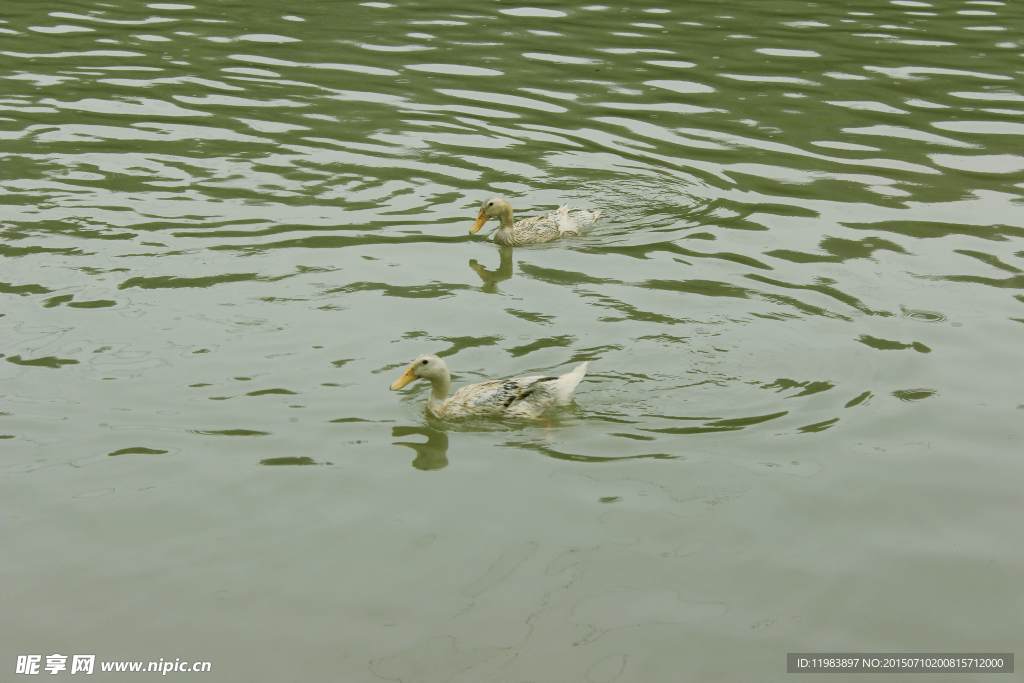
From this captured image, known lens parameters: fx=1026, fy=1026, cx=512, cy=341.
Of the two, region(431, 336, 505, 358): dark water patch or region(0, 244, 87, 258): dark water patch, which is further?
region(0, 244, 87, 258): dark water patch

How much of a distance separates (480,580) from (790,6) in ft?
56.4

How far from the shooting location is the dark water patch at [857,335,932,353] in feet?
28.8

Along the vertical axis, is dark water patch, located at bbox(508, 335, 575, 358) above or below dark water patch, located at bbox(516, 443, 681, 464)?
above

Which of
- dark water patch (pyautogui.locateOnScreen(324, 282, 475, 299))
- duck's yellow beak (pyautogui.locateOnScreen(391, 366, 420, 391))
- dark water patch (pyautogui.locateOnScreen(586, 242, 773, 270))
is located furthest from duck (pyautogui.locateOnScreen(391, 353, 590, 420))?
dark water patch (pyautogui.locateOnScreen(586, 242, 773, 270))

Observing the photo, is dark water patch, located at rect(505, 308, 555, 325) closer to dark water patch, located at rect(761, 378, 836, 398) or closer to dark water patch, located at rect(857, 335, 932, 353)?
dark water patch, located at rect(761, 378, 836, 398)

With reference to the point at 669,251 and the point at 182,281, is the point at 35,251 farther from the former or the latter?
the point at 669,251

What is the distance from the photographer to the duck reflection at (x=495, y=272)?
10.5 m

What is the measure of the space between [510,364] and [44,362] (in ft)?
12.6

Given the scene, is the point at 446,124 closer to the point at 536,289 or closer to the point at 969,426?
the point at 536,289

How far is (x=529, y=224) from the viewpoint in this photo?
11.7 m

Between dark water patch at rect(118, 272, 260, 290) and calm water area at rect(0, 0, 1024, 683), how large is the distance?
45 millimetres

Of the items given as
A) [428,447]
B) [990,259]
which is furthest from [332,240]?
[990,259]

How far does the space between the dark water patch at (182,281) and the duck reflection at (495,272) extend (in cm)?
228

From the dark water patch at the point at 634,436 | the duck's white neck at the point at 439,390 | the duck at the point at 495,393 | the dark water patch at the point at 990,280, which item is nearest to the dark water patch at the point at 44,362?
the duck at the point at 495,393
